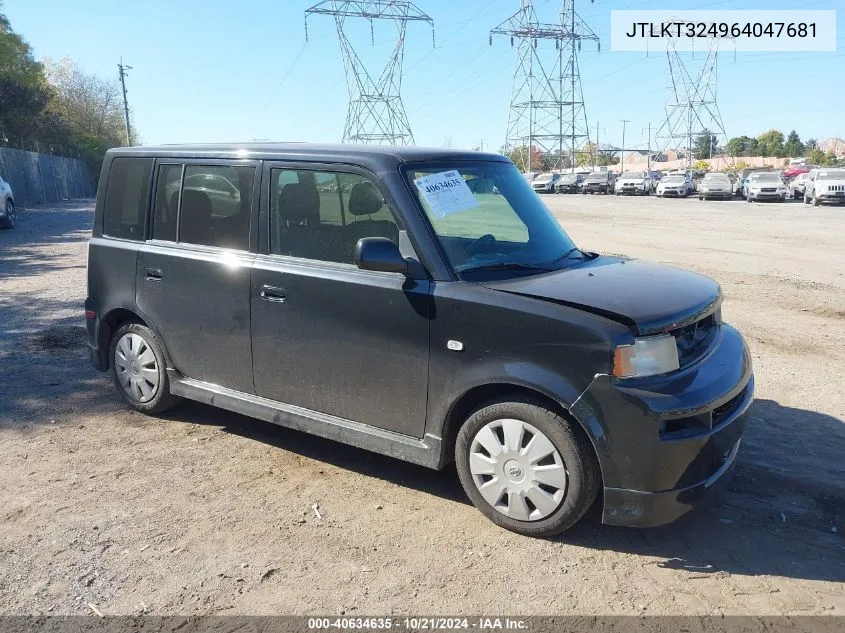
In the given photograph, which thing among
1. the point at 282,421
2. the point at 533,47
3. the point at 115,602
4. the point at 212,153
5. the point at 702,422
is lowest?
the point at 115,602

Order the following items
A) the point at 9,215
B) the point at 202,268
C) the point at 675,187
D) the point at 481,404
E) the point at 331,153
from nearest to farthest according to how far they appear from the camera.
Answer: the point at 481,404 < the point at 331,153 < the point at 202,268 < the point at 9,215 < the point at 675,187

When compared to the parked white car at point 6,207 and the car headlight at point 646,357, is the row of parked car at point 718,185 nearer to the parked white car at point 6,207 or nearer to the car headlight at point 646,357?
the parked white car at point 6,207

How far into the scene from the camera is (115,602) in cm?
319

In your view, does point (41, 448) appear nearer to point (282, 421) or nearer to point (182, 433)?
point (182, 433)

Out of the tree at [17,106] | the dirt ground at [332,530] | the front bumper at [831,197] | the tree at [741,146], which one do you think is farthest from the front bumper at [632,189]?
the tree at [741,146]

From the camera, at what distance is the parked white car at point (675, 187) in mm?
43812

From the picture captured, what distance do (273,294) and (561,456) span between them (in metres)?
1.96

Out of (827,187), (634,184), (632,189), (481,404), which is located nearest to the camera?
(481,404)

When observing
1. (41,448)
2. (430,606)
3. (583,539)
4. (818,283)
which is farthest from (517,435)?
(818,283)

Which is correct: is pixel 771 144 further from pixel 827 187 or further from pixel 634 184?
pixel 827 187

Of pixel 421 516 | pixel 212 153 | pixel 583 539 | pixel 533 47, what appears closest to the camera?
pixel 583 539

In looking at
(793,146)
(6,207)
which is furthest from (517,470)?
(793,146)

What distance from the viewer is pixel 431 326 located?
149 inches

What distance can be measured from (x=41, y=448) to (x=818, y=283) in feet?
34.3
